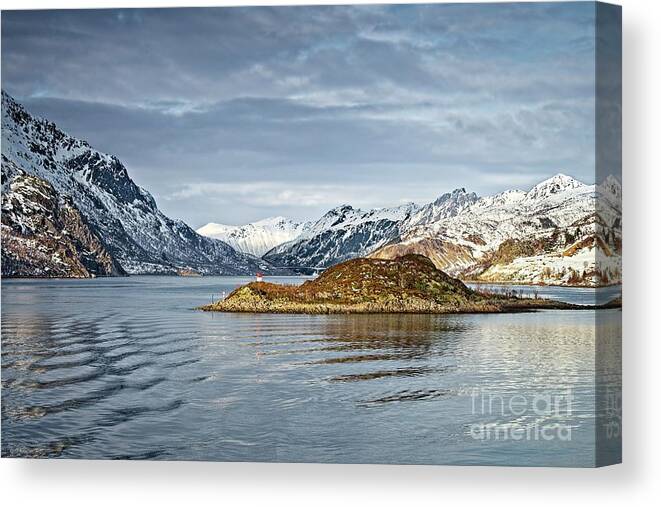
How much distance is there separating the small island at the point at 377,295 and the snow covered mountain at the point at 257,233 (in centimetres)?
92

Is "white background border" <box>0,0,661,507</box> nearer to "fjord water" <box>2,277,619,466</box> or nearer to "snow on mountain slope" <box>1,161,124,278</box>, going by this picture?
"fjord water" <box>2,277,619,466</box>

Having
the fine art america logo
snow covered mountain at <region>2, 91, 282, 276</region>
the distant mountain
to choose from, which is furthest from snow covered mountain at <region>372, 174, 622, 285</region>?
snow covered mountain at <region>2, 91, 282, 276</region>

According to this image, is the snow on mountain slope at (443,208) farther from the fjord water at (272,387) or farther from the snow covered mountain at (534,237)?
the fjord water at (272,387)

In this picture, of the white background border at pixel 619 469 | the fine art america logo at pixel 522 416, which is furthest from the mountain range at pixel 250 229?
the fine art america logo at pixel 522 416

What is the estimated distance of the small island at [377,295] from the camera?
41.9ft

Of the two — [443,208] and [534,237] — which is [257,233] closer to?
[443,208]

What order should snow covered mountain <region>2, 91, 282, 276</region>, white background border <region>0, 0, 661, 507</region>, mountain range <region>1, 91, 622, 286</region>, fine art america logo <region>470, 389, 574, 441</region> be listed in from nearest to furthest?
white background border <region>0, 0, 661, 507</region> < fine art america logo <region>470, 389, 574, 441</region> < mountain range <region>1, 91, 622, 286</region> < snow covered mountain <region>2, 91, 282, 276</region>

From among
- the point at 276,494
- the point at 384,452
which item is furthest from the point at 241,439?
the point at 384,452

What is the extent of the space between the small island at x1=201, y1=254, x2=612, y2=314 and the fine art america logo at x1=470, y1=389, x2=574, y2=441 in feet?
4.89

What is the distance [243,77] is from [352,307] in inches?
192

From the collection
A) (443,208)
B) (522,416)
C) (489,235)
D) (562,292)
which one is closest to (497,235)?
(489,235)

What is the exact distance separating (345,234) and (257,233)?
133 cm

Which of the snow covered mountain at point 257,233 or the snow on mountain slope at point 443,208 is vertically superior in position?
the snow on mountain slope at point 443,208

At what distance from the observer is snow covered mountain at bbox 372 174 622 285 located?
1018cm
